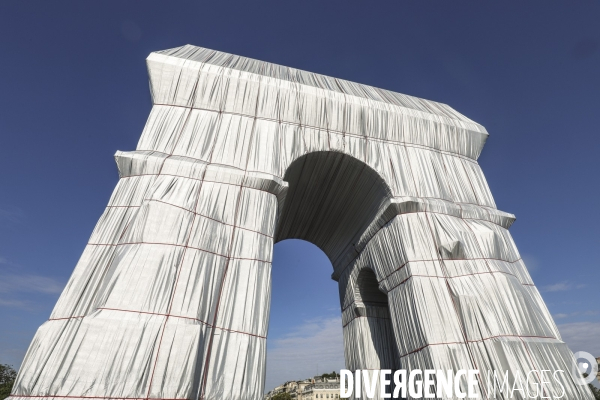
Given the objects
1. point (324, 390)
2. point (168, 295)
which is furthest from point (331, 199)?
point (324, 390)

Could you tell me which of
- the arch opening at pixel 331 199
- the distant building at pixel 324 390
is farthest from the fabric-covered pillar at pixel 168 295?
the distant building at pixel 324 390

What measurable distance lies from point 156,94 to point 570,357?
1392 centimetres

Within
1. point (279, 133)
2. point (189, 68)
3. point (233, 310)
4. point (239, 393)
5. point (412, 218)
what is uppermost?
point (189, 68)

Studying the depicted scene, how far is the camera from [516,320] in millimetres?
8977

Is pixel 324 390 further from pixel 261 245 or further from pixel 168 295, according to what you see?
pixel 168 295

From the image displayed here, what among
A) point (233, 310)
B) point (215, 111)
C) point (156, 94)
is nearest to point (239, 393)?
point (233, 310)

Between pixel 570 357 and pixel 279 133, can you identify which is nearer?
pixel 570 357

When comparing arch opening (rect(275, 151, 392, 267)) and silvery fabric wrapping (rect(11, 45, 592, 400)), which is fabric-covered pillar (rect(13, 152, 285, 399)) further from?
arch opening (rect(275, 151, 392, 267))

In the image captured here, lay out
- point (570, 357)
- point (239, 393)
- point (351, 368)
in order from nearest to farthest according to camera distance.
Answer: point (239, 393), point (570, 357), point (351, 368)

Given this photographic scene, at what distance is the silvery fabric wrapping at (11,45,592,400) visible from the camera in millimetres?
6922

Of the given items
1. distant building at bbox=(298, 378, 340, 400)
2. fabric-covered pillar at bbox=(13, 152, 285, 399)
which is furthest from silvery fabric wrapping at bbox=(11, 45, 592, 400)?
distant building at bbox=(298, 378, 340, 400)

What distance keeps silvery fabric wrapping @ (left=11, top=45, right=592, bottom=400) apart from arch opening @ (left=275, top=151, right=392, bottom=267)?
8cm

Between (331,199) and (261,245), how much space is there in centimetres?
553

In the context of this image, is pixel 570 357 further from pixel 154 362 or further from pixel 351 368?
pixel 154 362
